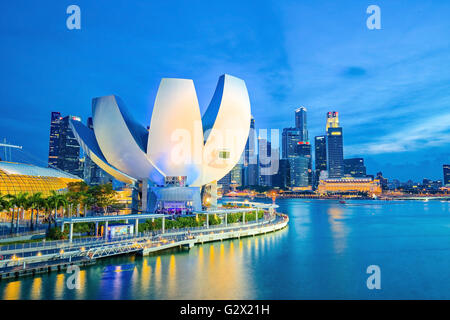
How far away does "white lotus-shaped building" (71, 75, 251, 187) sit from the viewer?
36594 mm

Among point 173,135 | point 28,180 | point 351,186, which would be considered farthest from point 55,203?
point 351,186

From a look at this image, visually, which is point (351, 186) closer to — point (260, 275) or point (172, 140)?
point (172, 140)

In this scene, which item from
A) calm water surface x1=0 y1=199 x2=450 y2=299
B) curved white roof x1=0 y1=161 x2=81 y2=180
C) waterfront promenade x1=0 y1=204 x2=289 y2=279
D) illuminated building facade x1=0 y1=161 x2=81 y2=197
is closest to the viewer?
calm water surface x1=0 y1=199 x2=450 y2=299

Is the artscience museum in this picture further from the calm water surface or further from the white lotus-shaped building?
the calm water surface

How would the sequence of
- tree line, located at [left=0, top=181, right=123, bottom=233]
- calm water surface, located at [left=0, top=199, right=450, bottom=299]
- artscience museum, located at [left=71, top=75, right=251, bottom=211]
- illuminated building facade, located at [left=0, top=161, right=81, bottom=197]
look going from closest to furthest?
calm water surface, located at [left=0, top=199, right=450, bottom=299], tree line, located at [left=0, top=181, right=123, bottom=233], illuminated building facade, located at [left=0, top=161, right=81, bottom=197], artscience museum, located at [left=71, top=75, right=251, bottom=211]

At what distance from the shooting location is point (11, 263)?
19.1m

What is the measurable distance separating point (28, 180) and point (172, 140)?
19.0 meters

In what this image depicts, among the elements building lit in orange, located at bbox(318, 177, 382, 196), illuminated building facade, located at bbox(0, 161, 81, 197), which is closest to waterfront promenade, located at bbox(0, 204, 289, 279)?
illuminated building facade, located at bbox(0, 161, 81, 197)

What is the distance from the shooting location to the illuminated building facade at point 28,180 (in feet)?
120

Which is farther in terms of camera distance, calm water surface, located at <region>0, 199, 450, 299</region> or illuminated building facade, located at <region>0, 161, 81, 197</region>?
illuminated building facade, located at <region>0, 161, 81, 197</region>

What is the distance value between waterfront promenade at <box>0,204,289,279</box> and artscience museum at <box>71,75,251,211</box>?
9.07m

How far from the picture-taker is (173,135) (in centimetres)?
3769

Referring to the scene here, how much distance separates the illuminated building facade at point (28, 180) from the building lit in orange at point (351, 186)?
16950cm
